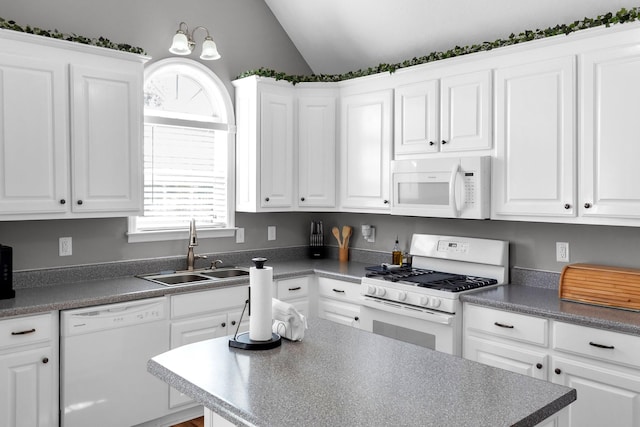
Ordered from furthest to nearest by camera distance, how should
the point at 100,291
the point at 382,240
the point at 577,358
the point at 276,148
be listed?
the point at 382,240, the point at 276,148, the point at 100,291, the point at 577,358

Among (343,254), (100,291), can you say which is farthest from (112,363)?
(343,254)

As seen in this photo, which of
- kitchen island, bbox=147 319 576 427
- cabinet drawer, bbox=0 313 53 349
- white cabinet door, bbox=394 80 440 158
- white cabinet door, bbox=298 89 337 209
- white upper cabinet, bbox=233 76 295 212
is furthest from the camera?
white cabinet door, bbox=298 89 337 209

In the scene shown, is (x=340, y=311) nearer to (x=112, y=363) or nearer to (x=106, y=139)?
(x=112, y=363)

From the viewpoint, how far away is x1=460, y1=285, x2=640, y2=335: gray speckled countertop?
102 inches

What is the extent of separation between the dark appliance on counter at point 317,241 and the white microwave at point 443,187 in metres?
1.11

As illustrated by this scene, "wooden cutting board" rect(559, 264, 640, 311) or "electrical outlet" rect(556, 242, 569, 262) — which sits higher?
"electrical outlet" rect(556, 242, 569, 262)

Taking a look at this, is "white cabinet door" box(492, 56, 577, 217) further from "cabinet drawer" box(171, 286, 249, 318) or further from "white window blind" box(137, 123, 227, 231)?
"white window blind" box(137, 123, 227, 231)

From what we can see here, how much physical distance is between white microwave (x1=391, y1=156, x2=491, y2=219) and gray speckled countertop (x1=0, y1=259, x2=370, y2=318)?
0.67 meters

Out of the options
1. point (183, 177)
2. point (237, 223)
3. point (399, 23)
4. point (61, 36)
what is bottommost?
point (237, 223)

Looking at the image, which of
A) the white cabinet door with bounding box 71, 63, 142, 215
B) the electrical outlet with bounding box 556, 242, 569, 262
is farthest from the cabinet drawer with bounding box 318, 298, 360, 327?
the white cabinet door with bounding box 71, 63, 142, 215

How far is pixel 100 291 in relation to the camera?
317 cm

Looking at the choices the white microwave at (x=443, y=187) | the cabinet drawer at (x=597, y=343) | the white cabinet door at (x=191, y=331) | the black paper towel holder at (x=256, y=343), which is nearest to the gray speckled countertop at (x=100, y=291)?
the white cabinet door at (x=191, y=331)

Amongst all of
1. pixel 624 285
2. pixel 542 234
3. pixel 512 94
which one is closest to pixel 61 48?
pixel 512 94

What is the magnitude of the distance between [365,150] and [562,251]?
5.17ft
